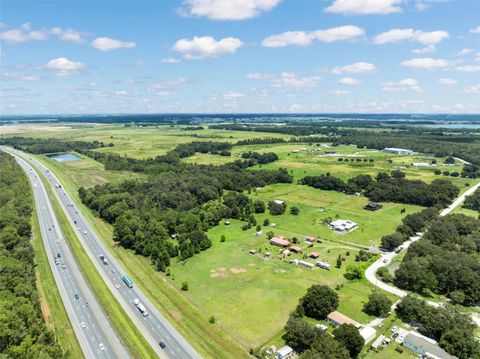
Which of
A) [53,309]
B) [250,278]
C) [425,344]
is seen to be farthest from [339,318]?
[53,309]

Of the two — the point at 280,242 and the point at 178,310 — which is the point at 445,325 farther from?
the point at 280,242

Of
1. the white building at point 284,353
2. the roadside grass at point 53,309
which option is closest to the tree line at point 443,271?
the white building at point 284,353

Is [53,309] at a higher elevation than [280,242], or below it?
below

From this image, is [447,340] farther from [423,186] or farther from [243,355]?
[423,186]

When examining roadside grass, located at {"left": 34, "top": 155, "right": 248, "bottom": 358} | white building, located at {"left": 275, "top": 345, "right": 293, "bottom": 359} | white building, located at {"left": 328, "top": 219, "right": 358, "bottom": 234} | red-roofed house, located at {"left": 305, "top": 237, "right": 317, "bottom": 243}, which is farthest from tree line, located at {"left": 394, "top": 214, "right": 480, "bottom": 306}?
roadside grass, located at {"left": 34, "top": 155, "right": 248, "bottom": 358}

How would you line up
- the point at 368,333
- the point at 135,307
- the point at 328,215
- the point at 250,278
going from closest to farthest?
the point at 368,333 → the point at 135,307 → the point at 250,278 → the point at 328,215

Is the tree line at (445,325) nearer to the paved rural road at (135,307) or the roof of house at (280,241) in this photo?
the roof of house at (280,241)

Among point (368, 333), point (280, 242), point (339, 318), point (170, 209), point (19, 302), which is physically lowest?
point (368, 333)
